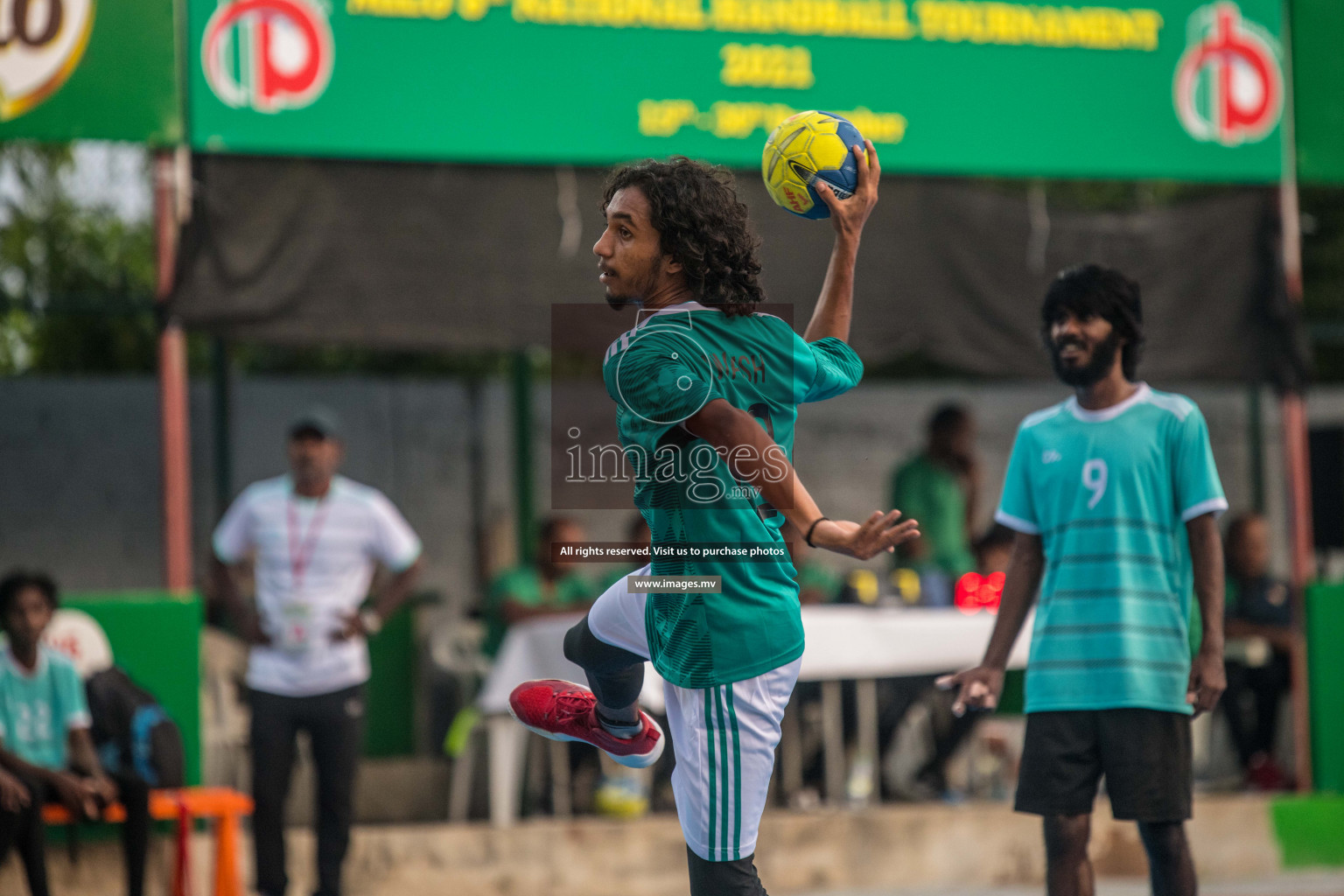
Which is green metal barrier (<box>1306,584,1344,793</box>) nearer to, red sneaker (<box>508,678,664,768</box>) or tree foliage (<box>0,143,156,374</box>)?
red sneaker (<box>508,678,664,768</box>)

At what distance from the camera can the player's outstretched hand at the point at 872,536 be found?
11.3 ft

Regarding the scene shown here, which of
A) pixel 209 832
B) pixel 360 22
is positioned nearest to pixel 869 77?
pixel 360 22

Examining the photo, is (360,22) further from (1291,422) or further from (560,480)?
(1291,422)

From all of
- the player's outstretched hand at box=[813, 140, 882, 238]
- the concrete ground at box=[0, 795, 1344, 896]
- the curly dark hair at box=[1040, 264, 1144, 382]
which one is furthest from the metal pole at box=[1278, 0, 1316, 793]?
the player's outstretched hand at box=[813, 140, 882, 238]

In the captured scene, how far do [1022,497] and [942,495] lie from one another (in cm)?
500

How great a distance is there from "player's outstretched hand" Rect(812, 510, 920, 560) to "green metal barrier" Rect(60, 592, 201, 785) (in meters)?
5.44

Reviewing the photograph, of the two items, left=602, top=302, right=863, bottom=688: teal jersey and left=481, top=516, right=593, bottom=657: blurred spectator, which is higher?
left=602, top=302, right=863, bottom=688: teal jersey

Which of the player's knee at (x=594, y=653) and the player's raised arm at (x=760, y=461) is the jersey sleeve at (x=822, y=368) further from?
the player's knee at (x=594, y=653)

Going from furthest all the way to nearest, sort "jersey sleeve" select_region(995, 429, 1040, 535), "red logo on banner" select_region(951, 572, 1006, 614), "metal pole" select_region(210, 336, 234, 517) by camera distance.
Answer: "metal pole" select_region(210, 336, 234, 517) → "red logo on banner" select_region(951, 572, 1006, 614) → "jersey sleeve" select_region(995, 429, 1040, 535)

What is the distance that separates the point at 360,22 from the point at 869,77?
2799 mm

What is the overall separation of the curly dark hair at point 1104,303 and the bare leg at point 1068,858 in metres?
1.46

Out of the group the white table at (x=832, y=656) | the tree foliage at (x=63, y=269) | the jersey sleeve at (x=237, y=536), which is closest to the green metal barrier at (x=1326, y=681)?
the white table at (x=832, y=656)

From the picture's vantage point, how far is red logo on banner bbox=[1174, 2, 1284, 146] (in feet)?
32.0

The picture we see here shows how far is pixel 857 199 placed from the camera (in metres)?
4.21
